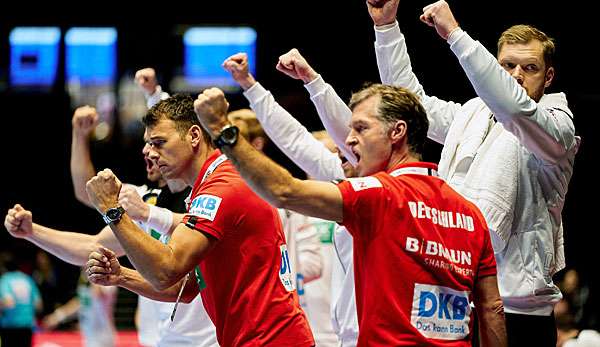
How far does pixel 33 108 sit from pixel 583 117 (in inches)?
339

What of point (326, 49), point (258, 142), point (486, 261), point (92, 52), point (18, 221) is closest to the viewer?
point (486, 261)

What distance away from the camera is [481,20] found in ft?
41.1

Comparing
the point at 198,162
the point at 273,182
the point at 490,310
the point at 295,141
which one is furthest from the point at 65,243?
the point at 490,310

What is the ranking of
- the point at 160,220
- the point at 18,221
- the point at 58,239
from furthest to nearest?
the point at 58,239
the point at 18,221
the point at 160,220

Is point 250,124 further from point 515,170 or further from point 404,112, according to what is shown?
point 404,112

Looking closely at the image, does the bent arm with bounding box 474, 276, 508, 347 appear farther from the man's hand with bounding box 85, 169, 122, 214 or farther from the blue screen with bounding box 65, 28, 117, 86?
the blue screen with bounding box 65, 28, 117, 86

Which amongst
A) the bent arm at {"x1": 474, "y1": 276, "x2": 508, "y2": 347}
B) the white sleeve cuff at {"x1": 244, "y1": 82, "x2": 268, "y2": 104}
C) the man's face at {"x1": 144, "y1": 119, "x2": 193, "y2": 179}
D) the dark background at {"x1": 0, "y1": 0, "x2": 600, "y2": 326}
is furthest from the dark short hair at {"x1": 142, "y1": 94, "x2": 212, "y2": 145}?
the dark background at {"x1": 0, "y1": 0, "x2": 600, "y2": 326}

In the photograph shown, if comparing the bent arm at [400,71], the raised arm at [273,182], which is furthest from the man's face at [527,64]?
the raised arm at [273,182]

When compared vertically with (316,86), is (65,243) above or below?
below

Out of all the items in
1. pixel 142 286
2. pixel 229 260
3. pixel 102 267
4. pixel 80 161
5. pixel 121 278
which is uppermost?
pixel 229 260

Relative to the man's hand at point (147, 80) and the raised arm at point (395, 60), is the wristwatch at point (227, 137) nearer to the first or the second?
the raised arm at point (395, 60)

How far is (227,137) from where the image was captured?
334cm

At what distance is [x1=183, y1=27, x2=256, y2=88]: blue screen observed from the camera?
47.6ft

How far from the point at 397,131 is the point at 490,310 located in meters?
0.78
